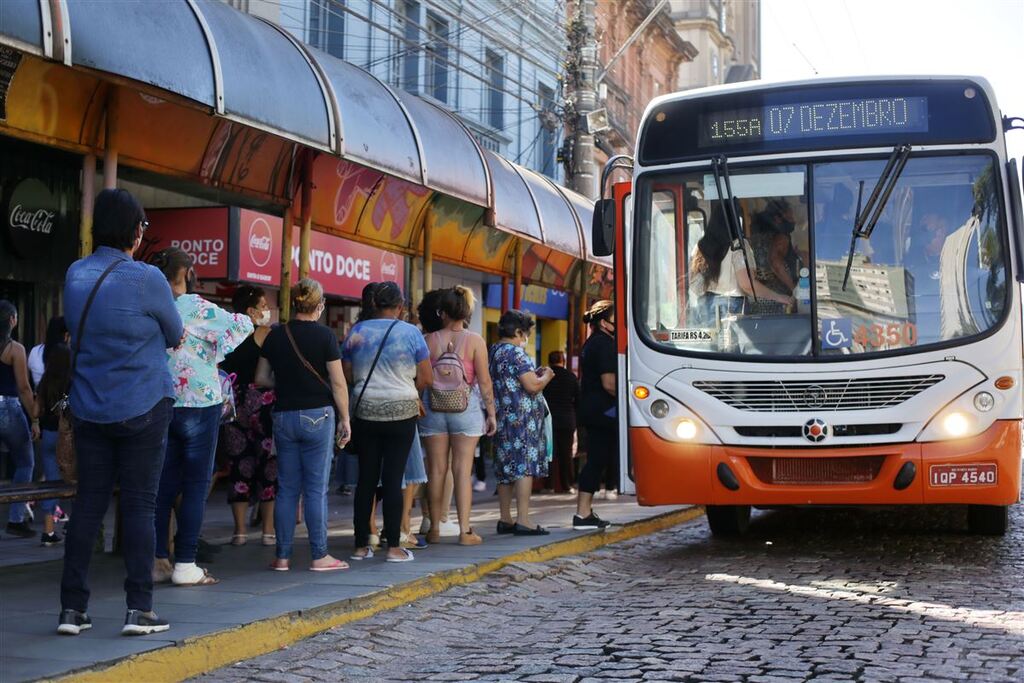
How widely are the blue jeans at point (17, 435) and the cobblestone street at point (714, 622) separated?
3947mm

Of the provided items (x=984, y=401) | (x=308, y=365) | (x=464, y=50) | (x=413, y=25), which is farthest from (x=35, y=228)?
(x=464, y=50)

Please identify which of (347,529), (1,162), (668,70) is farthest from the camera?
(668,70)

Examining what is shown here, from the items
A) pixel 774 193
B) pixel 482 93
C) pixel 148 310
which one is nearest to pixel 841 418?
pixel 774 193

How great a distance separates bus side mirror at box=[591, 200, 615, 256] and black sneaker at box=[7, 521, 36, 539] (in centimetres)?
480

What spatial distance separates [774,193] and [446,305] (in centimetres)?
235

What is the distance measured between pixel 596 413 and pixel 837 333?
8.07ft

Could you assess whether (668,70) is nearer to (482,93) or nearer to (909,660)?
(482,93)

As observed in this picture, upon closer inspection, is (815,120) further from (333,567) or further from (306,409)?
(333,567)

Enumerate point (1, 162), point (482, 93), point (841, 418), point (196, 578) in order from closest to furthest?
point (196, 578), point (841, 418), point (1, 162), point (482, 93)

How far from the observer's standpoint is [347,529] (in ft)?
34.8

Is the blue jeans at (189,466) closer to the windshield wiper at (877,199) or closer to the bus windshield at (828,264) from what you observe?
the bus windshield at (828,264)

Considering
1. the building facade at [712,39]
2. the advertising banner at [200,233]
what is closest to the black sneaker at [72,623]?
the advertising banner at [200,233]

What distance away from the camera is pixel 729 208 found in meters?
9.07

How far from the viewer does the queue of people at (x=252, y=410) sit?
18.6 ft
